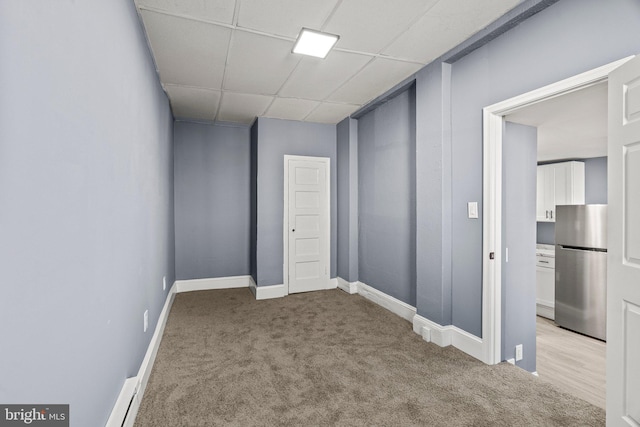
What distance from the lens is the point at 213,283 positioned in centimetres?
507

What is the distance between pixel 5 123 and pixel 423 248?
308 centimetres

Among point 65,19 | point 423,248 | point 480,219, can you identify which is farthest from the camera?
point 423,248

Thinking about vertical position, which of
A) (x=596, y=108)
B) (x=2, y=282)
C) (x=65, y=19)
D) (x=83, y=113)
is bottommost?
(x=2, y=282)

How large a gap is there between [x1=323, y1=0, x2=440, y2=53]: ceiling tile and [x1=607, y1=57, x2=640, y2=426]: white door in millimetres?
1112

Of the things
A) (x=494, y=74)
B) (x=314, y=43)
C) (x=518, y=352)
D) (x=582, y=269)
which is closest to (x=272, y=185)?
(x=314, y=43)

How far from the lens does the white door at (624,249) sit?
4.99ft

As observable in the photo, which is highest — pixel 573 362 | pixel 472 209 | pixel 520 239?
pixel 472 209

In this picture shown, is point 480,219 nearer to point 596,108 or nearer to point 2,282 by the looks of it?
point 596,108

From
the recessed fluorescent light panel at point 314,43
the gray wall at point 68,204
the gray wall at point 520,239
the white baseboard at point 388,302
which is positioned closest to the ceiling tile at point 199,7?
the gray wall at point 68,204

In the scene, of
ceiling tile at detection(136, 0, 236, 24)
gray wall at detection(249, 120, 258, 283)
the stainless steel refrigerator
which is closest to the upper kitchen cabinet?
the stainless steel refrigerator

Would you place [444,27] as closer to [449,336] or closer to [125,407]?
[449,336]

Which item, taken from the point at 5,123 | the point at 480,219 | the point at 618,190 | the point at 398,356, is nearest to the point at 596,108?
the point at 480,219

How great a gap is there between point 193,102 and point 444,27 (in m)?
3.09

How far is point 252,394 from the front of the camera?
2176mm
